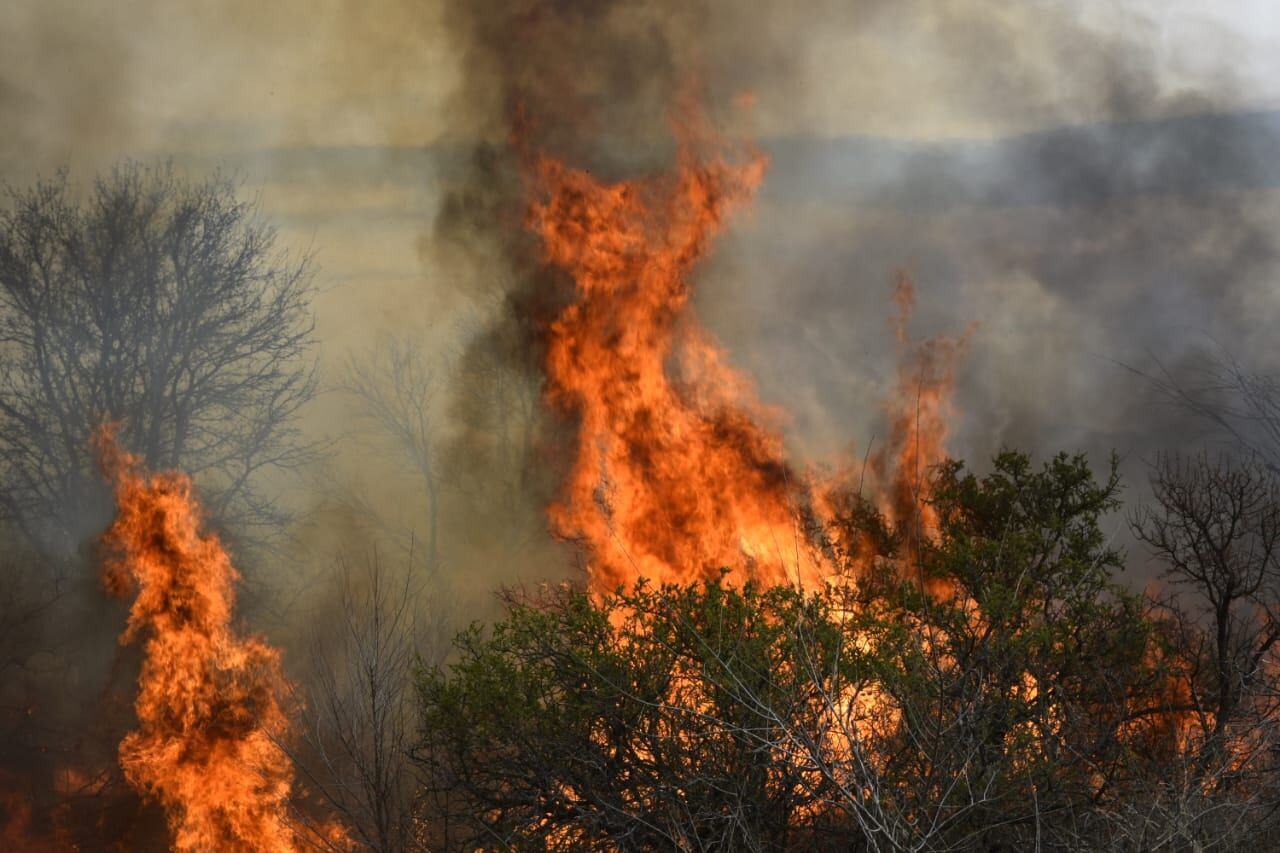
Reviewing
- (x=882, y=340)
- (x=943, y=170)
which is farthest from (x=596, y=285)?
(x=943, y=170)

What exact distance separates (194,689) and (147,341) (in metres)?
5.89

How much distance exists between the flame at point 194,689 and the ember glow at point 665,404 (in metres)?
5.14

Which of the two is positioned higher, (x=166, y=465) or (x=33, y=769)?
(x=166, y=465)

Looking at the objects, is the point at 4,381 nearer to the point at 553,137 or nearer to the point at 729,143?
the point at 553,137

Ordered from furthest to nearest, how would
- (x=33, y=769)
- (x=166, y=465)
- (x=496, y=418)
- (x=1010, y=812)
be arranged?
(x=496, y=418), (x=166, y=465), (x=33, y=769), (x=1010, y=812)

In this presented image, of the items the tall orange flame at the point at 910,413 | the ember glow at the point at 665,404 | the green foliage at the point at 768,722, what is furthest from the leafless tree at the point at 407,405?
the green foliage at the point at 768,722

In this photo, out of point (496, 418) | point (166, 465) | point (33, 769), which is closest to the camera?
point (33, 769)

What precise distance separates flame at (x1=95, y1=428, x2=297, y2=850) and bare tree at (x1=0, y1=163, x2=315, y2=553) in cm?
109

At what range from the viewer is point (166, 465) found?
711 inches

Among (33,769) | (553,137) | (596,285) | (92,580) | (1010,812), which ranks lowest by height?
(1010,812)

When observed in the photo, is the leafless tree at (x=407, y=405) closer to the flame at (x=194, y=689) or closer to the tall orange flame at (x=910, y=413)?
the flame at (x=194, y=689)

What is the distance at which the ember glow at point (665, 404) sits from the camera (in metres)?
16.1

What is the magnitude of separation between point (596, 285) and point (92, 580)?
28.7 ft

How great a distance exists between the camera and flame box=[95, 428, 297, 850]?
15.6 metres
